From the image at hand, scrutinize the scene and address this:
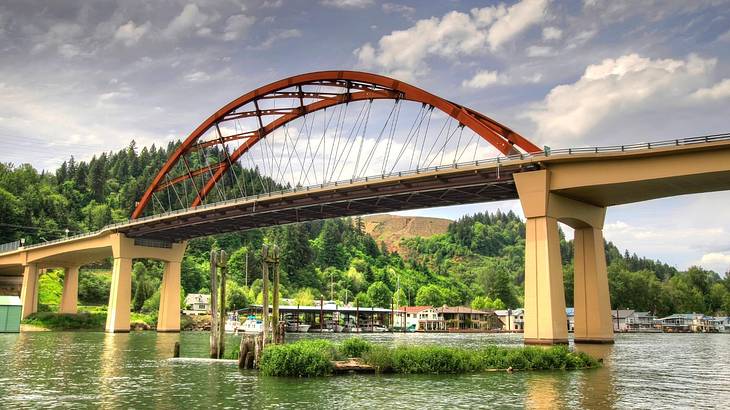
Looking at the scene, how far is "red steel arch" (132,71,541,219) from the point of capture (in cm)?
5353

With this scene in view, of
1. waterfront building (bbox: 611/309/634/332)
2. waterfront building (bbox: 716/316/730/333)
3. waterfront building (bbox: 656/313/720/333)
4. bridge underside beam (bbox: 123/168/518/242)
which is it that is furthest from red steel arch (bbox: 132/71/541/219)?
waterfront building (bbox: 716/316/730/333)

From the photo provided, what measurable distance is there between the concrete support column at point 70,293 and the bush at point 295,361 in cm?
8330

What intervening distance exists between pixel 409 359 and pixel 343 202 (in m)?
33.2

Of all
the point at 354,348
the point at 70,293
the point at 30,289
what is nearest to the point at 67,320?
the point at 70,293

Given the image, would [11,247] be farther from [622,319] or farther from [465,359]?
[622,319]

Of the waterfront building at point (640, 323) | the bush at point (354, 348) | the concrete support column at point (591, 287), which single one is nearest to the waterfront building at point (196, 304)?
the concrete support column at point (591, 287)

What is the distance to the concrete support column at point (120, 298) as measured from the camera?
282 ft

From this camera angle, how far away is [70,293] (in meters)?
105

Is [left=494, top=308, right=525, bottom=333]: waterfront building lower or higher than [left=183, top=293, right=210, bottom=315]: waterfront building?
lower

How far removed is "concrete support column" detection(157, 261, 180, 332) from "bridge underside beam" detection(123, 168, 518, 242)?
5819mm

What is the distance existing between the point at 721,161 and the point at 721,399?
70.6 ft

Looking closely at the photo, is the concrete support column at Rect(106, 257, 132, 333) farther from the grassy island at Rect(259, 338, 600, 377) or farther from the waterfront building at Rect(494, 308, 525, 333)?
the waterfront building at Rect(494, 308, 525, 333)

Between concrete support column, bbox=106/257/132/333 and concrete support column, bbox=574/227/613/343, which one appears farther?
concrete support column, bbox=106/257/132/333

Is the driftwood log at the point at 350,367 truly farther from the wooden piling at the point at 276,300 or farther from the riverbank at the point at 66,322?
the riverbank at the point at 66,322
